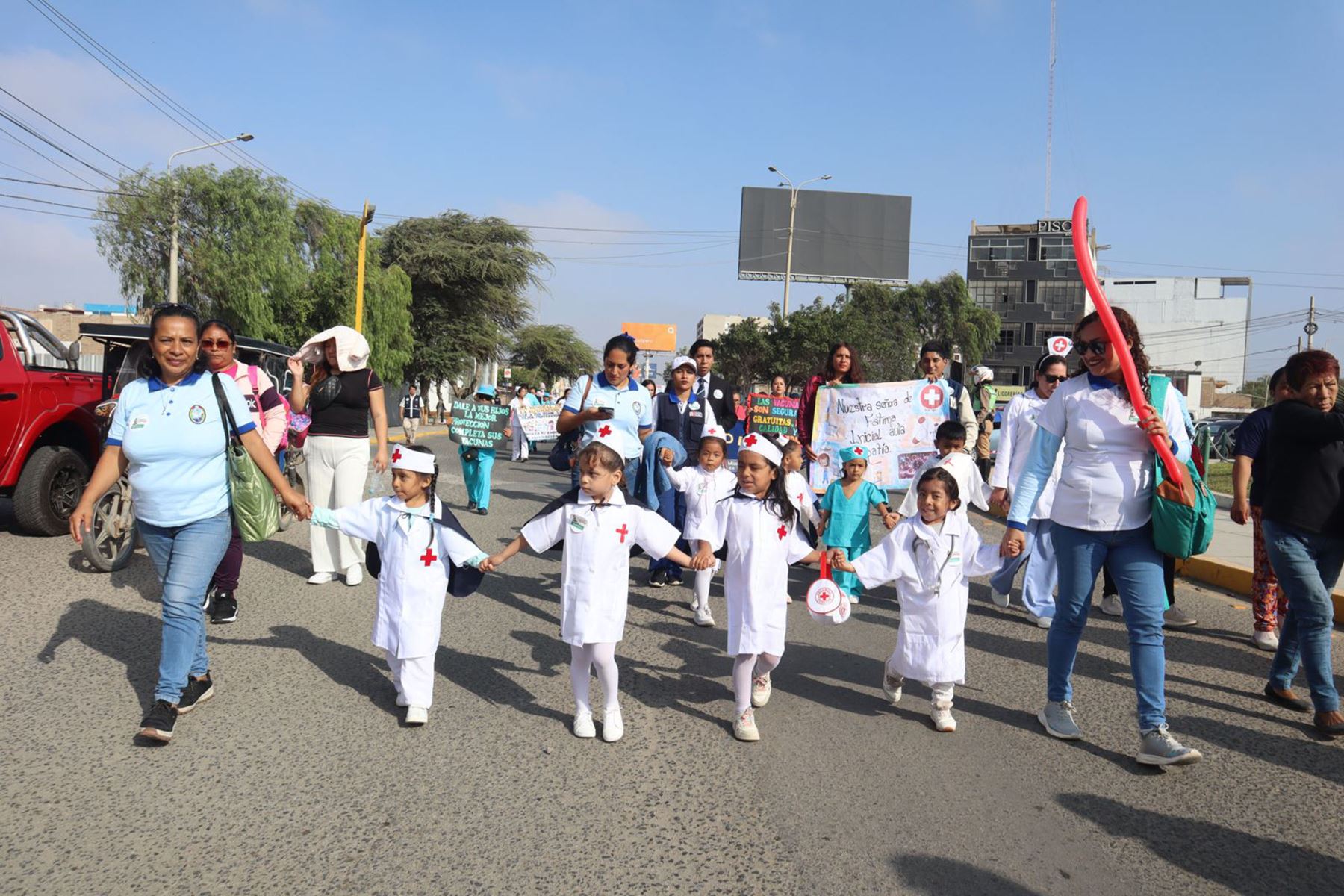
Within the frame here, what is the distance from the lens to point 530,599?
24.1ft

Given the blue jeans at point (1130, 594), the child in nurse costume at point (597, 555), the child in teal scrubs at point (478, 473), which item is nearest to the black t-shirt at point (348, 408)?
the child in nurse costume at point (597, 555)

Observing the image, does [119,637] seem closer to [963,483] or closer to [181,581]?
[181,581]

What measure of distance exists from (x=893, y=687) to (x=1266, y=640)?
3078 millimetres

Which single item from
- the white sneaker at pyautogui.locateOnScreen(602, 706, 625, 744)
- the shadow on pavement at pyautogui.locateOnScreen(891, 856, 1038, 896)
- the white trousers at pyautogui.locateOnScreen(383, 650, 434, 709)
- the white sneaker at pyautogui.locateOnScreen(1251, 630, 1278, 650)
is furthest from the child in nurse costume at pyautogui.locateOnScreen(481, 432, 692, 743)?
the white sneaker at pyautogui.locateOnScreen(1251, 630, 1278, 650)

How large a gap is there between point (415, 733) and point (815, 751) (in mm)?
1802

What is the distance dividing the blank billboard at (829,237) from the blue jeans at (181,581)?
52.5 metres

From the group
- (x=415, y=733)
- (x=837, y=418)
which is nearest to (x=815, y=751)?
(x=415, y=733)

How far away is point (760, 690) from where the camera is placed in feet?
16.0

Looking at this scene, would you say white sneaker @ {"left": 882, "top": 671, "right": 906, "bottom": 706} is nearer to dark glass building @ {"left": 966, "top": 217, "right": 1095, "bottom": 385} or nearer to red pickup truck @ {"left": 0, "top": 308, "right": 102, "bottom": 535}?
red pickup truck @ {"left": 0, "top": 308, "right": 102, "bottom": 535}

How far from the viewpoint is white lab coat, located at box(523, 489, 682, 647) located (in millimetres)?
4402

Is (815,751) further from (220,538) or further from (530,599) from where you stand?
(530,599)

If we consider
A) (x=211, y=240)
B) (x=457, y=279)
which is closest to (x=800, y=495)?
(x=211, y=240)

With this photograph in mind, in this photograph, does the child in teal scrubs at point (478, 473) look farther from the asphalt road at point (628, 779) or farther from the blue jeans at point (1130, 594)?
the blue jeans at point (1130, 594)

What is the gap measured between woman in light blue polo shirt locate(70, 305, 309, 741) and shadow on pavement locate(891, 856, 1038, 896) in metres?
3.09
